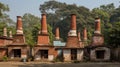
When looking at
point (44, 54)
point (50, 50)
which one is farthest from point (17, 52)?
point (50, 50)

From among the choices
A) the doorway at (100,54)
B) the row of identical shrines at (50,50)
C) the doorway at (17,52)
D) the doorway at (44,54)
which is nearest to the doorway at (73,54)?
the row of identical shrines at (50,50)

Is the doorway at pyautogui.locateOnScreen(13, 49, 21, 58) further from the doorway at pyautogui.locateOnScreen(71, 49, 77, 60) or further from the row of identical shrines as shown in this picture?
the doorway at pyautogui.locateOnScreen(71, 49, 77, 60)

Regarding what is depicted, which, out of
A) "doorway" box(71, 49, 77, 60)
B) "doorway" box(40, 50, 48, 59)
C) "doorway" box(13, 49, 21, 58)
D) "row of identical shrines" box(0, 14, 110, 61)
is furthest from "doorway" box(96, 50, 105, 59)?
"doorway" box(13, 49, 21, 58)

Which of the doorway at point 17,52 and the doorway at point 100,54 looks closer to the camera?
the doorway at point 100,54

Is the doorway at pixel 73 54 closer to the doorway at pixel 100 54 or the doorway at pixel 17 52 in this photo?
the doorway at pixel 100 54

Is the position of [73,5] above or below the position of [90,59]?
above

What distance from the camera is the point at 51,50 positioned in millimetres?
39219

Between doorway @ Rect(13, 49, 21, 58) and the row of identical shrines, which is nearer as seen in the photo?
the row of identical shrines

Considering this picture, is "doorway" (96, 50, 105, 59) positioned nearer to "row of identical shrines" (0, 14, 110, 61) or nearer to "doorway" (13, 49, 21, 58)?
"row of identical shrines" (0, 14, 110, 61)

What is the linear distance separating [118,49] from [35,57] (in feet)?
39.8

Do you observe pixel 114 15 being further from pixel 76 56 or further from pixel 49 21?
pixel 76 56

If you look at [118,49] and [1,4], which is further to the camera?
[1,4]

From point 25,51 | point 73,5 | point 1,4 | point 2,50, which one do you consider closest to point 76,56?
point 25,51

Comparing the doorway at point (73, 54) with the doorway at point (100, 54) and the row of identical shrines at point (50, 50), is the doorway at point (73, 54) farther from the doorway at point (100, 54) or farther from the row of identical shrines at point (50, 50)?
the doorway at point (100, 54)
